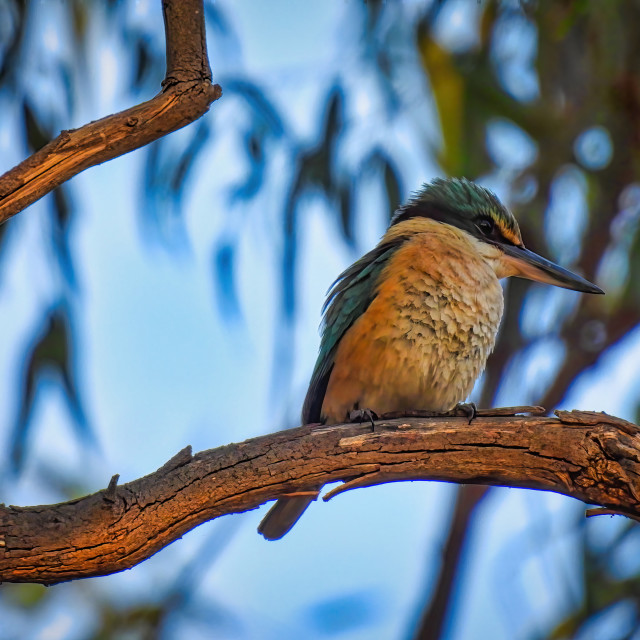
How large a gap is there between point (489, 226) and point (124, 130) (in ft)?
4.70

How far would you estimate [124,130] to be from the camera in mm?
1743

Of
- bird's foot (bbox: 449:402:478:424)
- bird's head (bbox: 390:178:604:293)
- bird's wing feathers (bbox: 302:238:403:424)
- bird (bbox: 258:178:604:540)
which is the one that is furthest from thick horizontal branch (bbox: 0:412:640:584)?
bird's head (bbox: 390:178:604:293)

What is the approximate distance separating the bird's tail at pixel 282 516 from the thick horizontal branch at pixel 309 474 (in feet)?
1.15

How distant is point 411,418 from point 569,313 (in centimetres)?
272

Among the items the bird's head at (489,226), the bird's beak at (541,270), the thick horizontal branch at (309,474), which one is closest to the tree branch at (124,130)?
the thick horizontal branch at (309,474)

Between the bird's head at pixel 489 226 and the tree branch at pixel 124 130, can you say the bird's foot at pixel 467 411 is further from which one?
the tree branch at pixel 124 130

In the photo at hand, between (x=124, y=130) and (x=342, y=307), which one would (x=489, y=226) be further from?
(x=124, y=130)

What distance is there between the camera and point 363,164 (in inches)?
142

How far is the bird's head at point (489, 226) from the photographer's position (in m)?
2.81

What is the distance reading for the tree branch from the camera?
67.7 inches

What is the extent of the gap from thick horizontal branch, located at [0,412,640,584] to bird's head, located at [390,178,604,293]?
36.5 inches

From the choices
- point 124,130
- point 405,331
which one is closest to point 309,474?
Answer: point 405,331

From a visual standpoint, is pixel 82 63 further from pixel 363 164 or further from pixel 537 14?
pixel 537 14

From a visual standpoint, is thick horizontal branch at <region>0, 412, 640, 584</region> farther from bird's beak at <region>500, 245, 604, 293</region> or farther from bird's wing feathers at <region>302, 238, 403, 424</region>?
bird's beak at <region>500, 245, 604, 293</region>
